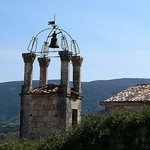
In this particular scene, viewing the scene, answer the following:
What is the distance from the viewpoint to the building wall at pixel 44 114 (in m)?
12.3

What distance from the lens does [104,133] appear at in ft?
29.0

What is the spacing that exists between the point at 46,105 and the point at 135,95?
242 inches

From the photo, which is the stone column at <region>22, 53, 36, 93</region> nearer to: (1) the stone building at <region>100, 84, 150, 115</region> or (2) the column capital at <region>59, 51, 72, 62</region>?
(2) the column capital at <region>59, 51, 72, 62</region>

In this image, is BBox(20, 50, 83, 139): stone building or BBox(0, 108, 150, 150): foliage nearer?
BBox(0, 108, 150, 150): foliage

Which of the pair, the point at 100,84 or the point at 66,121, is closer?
the point at 66,121

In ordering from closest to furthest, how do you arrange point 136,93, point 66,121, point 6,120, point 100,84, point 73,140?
point 73,140, point 66,121, point 136,93, point 6,120, point 100,84

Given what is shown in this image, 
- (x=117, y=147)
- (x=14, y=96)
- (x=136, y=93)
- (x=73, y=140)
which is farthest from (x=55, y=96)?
(x=14, y=96)

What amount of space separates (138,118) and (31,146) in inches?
146

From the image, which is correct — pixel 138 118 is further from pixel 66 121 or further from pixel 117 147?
pixel 66 121

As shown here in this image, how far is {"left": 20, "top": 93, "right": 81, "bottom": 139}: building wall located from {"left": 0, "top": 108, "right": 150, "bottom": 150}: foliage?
89.7 inches

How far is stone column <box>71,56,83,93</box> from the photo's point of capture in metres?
14.0

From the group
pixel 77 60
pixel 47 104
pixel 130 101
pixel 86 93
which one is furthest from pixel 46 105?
pixel 86 93

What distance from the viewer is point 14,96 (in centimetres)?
15525

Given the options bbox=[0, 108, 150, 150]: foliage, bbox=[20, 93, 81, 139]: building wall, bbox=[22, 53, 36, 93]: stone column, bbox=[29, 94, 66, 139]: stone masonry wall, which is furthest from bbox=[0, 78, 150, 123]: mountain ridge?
bbox=[0, 108, 150, 150]: foliage
